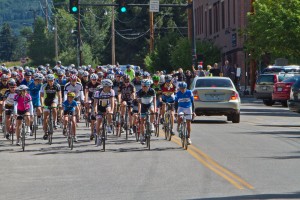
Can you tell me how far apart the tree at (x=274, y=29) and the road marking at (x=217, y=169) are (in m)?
32.3

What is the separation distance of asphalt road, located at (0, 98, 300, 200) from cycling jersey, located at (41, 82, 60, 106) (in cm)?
103

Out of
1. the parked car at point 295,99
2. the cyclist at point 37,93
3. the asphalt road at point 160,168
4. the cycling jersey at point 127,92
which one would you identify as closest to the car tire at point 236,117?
the parked car at point 295,99

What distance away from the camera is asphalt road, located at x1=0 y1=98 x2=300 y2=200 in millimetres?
15164

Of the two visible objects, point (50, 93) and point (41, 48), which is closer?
point (50, 93)

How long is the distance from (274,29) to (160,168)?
3833 cm

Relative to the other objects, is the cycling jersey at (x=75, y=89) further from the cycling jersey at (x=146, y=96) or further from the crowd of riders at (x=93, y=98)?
the cycling jersey at (x=146, y=96)

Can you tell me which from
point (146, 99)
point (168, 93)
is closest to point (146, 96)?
point (146, 99)

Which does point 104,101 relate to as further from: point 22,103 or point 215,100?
point 215,100

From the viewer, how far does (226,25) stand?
76625 millimetres

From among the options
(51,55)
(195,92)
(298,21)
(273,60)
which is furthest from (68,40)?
(195,92)

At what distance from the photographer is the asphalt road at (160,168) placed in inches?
597

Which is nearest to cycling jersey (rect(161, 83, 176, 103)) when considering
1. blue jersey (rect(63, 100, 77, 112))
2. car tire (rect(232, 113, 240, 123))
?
blue jersey (rect(63, 100, 77, 112))

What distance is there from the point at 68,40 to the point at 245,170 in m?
128

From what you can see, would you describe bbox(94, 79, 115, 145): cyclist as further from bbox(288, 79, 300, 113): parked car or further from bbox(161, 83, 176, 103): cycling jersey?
bbox(288, 79, 300, 113): parked car
